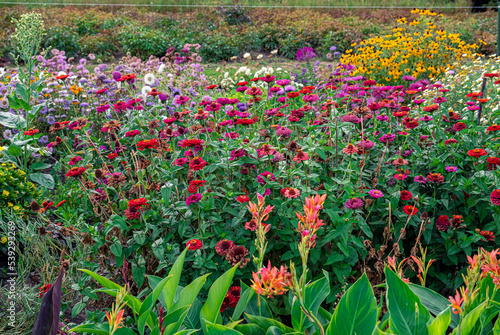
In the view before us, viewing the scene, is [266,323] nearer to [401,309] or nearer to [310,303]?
[310,303]

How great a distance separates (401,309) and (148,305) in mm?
791

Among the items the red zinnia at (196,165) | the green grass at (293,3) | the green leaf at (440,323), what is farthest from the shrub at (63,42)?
the green leaf at (440,323)

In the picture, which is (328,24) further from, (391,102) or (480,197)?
(480,197)

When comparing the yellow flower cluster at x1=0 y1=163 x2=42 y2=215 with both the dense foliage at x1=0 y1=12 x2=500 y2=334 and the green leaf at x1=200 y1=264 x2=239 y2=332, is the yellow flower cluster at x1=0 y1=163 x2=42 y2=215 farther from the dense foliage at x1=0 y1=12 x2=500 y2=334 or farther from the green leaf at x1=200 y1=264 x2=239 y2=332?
the green leaf at x1=200 y1=264 x2=239 y2=332

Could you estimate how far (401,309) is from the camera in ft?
3.87

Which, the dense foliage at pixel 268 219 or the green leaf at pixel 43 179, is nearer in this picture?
the dense foliage at pixel 268 219

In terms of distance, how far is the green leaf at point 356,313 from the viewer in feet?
3.76

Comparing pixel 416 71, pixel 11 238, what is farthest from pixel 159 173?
pixel 416 71

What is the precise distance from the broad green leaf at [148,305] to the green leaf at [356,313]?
0.53 m

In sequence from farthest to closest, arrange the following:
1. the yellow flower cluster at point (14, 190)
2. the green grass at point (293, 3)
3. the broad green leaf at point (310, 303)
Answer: the green grass at point (293, 3)
the yellow flower cluster at point (14, 190)
the broad green leaf at point (310, 303)

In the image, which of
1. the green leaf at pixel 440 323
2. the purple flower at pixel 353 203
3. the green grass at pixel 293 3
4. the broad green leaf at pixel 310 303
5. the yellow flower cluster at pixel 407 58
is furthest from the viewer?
the green grass at pixel 293 3

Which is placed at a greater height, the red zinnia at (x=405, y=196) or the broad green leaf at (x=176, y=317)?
the red zinnia at (x=405, y=196)

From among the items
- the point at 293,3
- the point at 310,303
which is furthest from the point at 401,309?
the point at 293,3

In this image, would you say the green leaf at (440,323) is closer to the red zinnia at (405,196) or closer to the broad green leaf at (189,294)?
the broad green leaf at (189,294)
